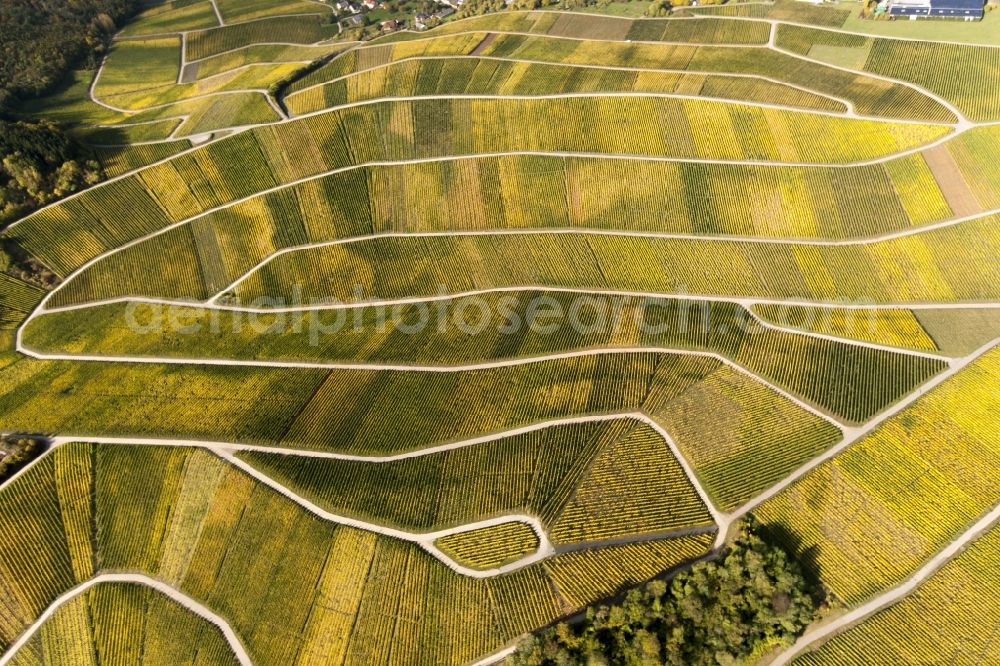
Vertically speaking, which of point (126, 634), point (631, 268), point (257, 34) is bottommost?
point (126, 634)

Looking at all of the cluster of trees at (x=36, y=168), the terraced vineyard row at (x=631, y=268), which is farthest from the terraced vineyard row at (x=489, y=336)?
the cluster of trees at (x=36, y=168)

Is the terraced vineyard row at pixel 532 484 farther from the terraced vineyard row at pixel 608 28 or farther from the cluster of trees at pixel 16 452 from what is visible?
the terraced vineyard row at pixel 608 28

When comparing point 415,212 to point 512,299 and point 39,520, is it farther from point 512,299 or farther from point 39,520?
point 39,520

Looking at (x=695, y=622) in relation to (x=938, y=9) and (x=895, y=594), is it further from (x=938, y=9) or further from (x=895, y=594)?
(x=938, y=9)

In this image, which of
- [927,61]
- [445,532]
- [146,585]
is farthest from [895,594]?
[927,61]

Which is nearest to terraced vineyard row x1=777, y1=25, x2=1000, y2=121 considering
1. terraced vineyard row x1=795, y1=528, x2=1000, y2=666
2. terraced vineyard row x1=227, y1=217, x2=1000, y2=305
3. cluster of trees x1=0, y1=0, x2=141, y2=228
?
terraced vineyard row x1=227, y1=217, x2=1000, y2=305

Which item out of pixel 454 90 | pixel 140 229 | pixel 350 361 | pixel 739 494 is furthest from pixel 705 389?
pixel 140 229
